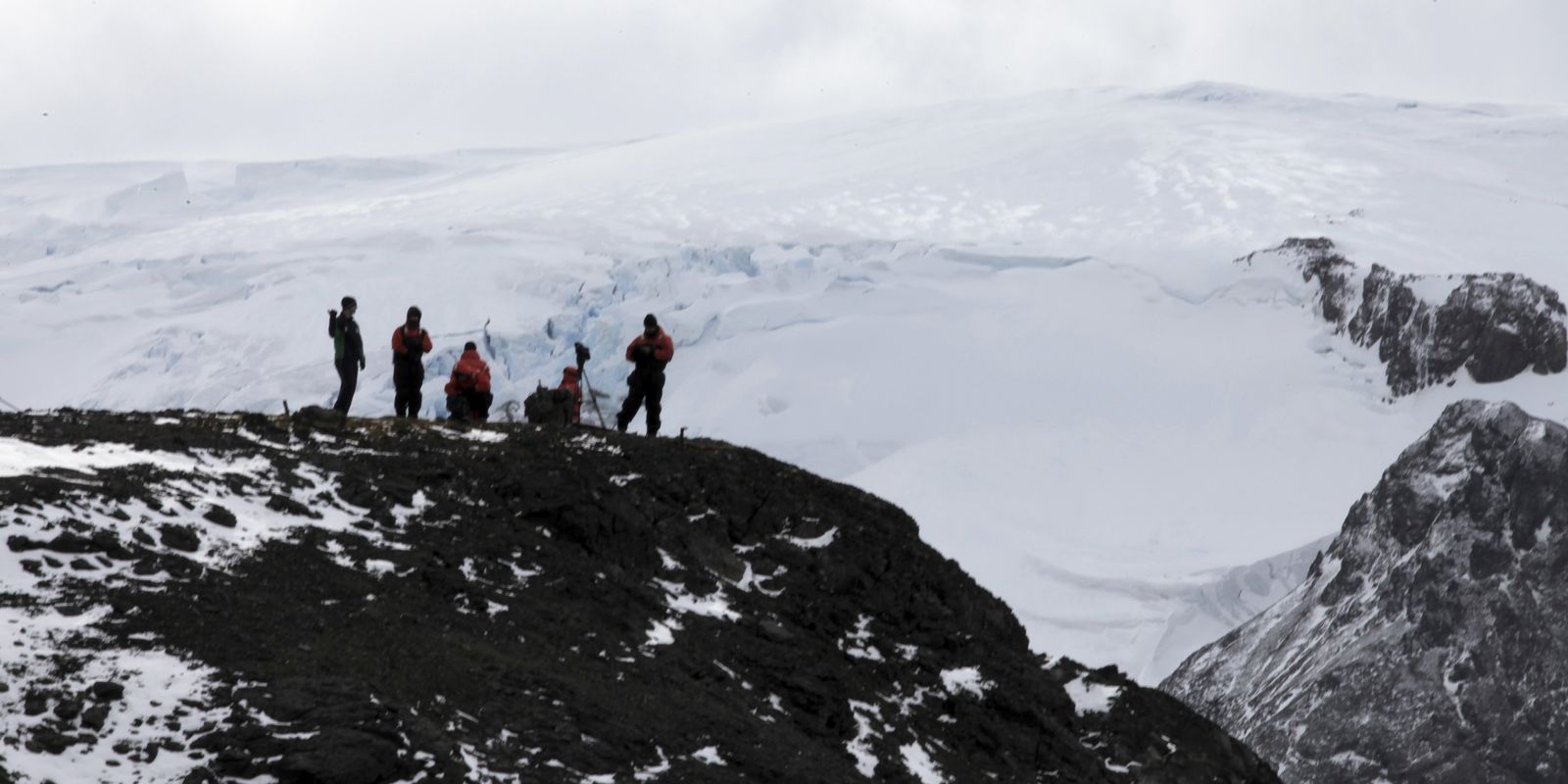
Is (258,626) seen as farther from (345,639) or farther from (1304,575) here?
(1304,575)

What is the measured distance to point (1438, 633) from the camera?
344ft

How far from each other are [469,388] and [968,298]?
243 feet

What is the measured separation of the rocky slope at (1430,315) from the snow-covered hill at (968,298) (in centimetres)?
110

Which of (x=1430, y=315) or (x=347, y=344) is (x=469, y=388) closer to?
(x=347, y=344)

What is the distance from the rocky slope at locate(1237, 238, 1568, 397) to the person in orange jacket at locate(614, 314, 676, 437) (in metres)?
75.3

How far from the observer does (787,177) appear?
9912 cm

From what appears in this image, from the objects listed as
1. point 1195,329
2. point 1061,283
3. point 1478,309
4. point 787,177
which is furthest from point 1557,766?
point 787,177

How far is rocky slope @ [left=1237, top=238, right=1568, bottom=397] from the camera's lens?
Answer: 95750mm

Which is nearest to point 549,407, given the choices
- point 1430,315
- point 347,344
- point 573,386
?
point 573,386

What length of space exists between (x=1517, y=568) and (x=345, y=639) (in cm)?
10475

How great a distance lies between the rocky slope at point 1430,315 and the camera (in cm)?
9575

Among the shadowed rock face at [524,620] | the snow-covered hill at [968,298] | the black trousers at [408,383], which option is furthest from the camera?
the snow-covered hill at [968,298]

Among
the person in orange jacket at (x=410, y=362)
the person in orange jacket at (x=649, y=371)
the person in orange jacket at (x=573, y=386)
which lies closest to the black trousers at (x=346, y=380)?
the person in orange jacket at (x=410, y=362)

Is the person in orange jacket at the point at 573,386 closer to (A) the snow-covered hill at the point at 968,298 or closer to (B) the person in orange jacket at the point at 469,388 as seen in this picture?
(B) the person in orange jacket at the point at 469,388
